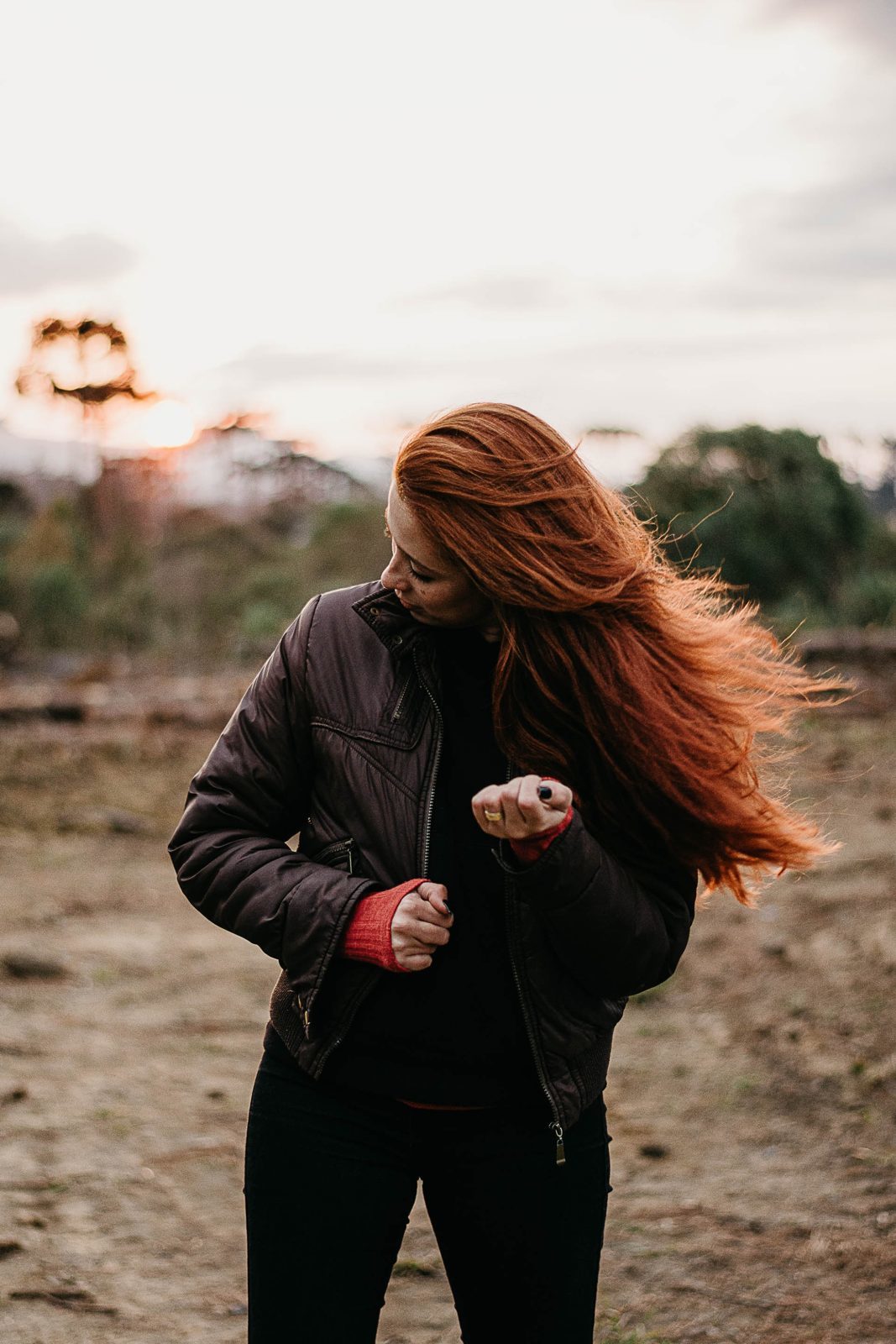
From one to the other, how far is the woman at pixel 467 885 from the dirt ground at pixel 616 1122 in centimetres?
127

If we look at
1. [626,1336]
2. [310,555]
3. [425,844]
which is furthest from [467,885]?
[310,555]

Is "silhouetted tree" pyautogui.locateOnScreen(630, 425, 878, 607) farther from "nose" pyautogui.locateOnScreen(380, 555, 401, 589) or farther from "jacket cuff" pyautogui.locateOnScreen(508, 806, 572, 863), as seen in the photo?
"jacket cuff" pyautogui.locateOnScreen(508, 806, 572, 863)

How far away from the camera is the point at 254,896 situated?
1.72 metres

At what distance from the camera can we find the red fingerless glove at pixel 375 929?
5.34ft

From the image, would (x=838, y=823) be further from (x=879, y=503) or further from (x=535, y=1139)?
(x=879, y=503)

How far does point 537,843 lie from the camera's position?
159 centimetres

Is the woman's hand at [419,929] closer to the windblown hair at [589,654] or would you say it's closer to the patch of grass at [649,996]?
the windblown hair at [589,654]

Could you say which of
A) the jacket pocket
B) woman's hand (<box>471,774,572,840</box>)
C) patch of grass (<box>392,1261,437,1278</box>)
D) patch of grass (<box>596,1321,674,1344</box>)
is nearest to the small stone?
patch of grass (<box>392,1261,437,1278</box>)

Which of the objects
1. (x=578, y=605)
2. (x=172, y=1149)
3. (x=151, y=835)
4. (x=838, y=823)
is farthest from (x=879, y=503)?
(x=578, y=605)

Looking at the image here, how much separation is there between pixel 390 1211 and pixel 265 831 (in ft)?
1.85

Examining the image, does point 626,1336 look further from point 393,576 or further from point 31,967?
point 31,967

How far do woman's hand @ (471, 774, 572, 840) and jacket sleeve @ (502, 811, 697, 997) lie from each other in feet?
0.18

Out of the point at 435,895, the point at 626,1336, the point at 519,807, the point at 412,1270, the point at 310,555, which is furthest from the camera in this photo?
the point at 310,555

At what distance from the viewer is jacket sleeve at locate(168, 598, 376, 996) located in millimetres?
1689
